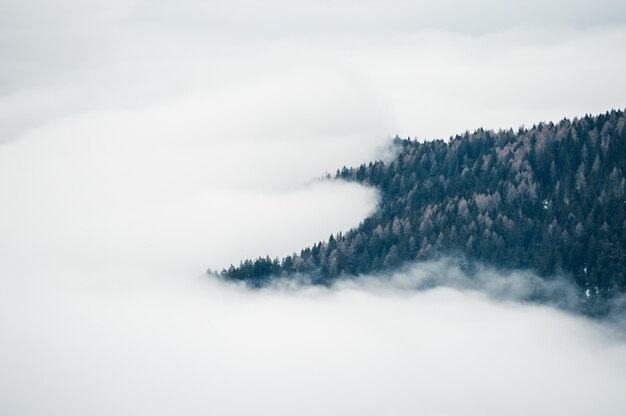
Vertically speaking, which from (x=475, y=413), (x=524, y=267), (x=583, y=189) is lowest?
(x=475, y=413)

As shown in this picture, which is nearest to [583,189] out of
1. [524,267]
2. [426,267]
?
[524,267]

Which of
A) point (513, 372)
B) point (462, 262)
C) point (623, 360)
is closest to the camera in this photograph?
point (623, 360)

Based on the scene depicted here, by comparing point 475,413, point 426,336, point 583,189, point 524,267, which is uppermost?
point 583,189

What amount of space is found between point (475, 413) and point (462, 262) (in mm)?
30547

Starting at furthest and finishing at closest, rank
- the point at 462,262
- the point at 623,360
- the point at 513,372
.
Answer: the point at 462,262
the point at 513,372
the point at 623,360

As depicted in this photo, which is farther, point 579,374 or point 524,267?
point 524,267

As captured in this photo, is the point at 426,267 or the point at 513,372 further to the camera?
the point at 426,267

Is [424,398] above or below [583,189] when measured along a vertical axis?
below

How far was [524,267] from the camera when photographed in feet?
607

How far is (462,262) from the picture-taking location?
630ft

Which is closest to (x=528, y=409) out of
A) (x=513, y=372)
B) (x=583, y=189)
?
(x=513, y=372)

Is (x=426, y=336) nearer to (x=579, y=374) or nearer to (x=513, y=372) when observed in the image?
(x=513, y=372)

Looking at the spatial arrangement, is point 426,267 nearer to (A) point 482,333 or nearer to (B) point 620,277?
(A) point 482,333

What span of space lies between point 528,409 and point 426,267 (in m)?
36.1
